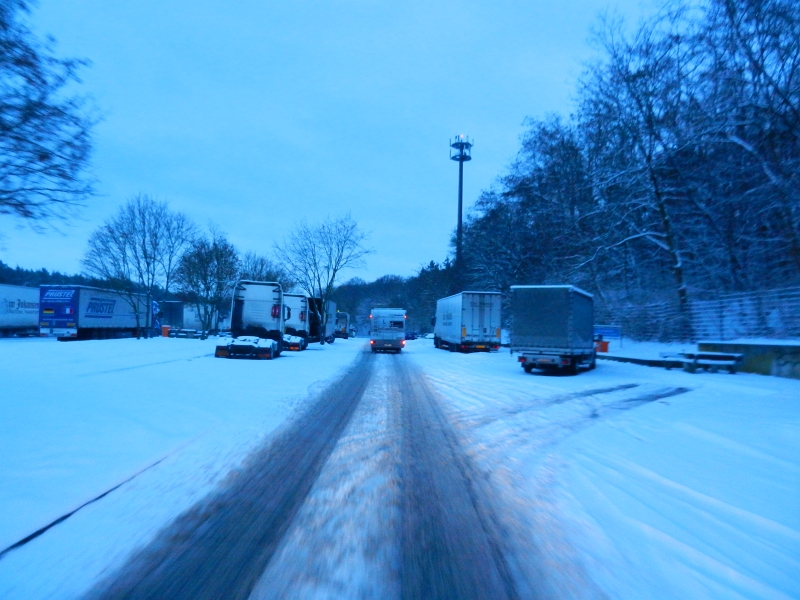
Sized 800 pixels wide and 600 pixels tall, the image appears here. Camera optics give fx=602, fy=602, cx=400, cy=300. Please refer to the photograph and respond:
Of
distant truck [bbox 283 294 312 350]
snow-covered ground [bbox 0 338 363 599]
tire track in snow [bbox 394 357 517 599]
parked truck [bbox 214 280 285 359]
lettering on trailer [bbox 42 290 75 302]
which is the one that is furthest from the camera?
lettering on trailer [bbox 42 290 75 302]

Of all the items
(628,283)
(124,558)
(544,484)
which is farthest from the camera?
(628,283)

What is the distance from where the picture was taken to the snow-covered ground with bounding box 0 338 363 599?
4.59 meters

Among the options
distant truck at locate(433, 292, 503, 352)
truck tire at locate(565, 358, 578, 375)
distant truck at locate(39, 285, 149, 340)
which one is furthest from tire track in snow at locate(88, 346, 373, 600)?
distant truck at locate(39, 285, 149, 340)

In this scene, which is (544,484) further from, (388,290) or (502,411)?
(388,290)

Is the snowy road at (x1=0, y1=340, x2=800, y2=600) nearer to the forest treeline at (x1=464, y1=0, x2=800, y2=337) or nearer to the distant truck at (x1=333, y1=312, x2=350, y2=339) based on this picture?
the forest treeline at (x1=464, y1=0, x2=800, y2=337)

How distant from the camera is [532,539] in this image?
16.8 feet

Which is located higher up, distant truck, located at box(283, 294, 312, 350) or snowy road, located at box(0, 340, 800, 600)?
distant truck, located at box(283, 294, 312, 350)

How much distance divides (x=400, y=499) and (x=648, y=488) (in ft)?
9.29

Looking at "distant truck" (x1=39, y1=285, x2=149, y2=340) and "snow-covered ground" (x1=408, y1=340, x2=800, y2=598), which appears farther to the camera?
"distant truck" (x1=39, y1=285, x2=149, y2=340)

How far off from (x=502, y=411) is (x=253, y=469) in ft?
21.9

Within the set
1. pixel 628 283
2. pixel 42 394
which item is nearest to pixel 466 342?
pixel 628 283

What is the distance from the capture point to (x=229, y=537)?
5008mm

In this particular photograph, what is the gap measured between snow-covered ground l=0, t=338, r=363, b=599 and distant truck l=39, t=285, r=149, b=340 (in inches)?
1127

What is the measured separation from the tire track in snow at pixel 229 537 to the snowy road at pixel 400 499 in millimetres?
19
